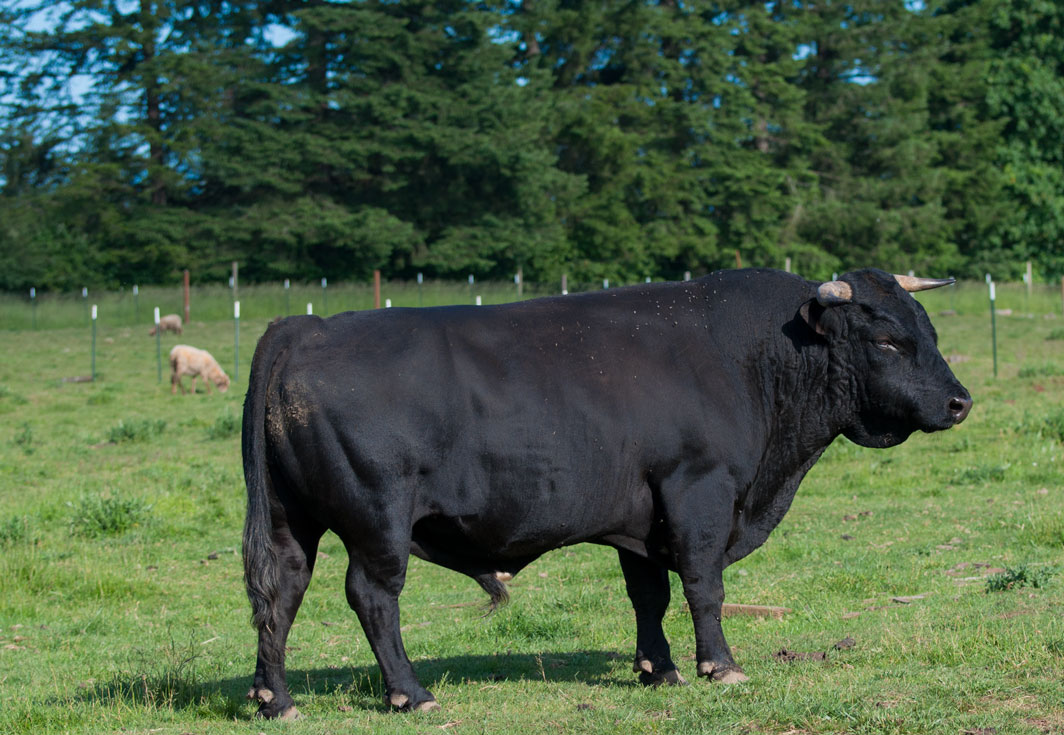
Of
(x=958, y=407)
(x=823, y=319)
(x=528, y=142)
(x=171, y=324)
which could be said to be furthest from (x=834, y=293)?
(x=528, y=142)

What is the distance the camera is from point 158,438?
1844cm

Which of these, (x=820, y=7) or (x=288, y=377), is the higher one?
(x=820, y=7)

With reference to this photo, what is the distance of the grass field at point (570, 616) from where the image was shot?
5.62 metres

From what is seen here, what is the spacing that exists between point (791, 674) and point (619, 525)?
45.1 inches

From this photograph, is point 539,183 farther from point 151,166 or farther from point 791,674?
point 791,674

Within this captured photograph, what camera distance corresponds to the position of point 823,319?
6777mm

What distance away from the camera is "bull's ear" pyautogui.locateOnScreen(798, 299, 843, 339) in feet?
22.2

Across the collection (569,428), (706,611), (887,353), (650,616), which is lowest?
(650,616)

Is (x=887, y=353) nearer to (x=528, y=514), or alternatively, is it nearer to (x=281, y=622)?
(x=528, y=514)

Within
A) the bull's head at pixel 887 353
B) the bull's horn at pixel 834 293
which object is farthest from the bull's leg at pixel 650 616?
the bull's horn at pixel 834 293

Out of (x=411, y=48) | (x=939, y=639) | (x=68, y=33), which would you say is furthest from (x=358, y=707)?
(x=68, y=33)

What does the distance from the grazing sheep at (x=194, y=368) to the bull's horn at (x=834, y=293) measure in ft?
64.8

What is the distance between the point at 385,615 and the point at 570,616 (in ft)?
9.09

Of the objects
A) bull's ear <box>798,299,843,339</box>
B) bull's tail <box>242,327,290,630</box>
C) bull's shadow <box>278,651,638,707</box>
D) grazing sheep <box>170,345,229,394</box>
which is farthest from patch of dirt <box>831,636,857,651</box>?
grazing sheep <box>170,345,229,394</box>
